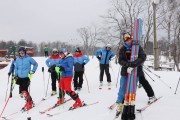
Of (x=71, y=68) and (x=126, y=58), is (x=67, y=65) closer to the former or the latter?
(x=71, y=68)

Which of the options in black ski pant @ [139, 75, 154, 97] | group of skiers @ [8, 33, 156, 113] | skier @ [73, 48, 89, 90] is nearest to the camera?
group of skiers @ [8, 33, 156, 113]

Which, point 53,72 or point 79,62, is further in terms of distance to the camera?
point 79,62

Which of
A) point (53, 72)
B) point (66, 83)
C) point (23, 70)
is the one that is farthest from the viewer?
point (53, 72)

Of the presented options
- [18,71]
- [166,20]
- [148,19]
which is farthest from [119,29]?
[18,71]

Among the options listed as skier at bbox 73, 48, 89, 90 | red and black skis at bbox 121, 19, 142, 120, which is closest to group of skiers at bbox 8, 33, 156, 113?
skier at bbox 73, 48, 89, 90

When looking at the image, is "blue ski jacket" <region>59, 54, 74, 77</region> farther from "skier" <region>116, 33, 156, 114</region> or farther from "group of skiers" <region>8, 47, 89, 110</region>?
"skier" <region>116, 33, 156, 114</region>

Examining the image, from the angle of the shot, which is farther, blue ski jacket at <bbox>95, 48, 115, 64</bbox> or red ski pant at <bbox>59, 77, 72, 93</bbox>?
blue ski jacket at <bbox>95, 48, 115, 64</bbox>

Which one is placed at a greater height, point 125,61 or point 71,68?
point 125,61

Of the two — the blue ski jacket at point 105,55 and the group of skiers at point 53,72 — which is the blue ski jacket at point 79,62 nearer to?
the blue ski jacket at point 105,55

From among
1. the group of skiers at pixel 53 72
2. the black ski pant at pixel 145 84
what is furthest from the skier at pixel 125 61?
the group of skiers at pixel 53 72

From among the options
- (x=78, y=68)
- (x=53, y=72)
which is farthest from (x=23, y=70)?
(x=78, y=68)

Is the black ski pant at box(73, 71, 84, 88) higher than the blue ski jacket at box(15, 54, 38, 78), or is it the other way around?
the blue ski jacket at box(15, 54, 38, 78)

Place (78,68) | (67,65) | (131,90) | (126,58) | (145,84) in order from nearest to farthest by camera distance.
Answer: (131,90) < (126,58) < (145,84) < (67,65) < (78,68)

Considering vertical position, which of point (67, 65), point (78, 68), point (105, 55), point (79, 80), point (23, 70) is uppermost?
point (105, 55)
